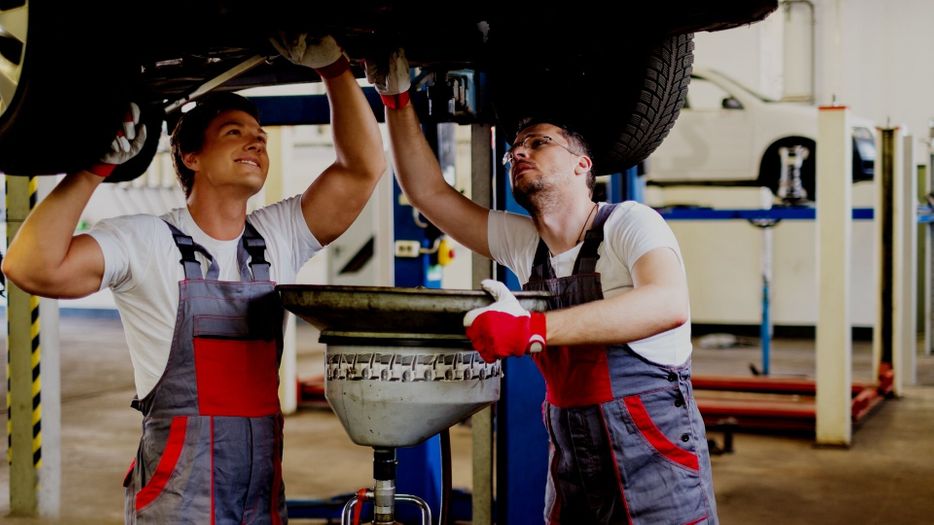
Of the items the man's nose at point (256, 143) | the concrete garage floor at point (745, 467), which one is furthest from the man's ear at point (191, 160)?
the concrete garage floor at point (745, 467)

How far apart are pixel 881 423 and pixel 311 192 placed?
517cm

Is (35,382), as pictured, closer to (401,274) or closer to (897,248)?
(401,274)

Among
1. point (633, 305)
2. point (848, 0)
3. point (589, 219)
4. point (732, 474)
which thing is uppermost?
point (848, 0)

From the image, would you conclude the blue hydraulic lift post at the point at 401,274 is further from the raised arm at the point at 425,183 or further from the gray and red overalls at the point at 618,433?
the gray and red overalls at the point at 618,433

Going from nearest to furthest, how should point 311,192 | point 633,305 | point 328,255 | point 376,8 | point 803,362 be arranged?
point 633,305, point 376,8, point 311,192, point 803,362, point 328,255

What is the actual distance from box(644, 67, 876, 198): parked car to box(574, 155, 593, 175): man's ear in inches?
230

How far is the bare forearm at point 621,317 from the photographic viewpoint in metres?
1.65

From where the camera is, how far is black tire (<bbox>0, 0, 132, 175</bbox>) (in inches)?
64.1

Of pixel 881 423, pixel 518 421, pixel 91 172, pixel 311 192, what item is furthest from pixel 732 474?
pixel 91 172

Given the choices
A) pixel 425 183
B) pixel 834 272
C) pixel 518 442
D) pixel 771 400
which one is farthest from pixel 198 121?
pixel 771 400

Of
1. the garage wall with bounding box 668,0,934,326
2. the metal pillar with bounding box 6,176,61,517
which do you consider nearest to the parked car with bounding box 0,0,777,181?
the metal pillar with bounding box 6,176,61,517

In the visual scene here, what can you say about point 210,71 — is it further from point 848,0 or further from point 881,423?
point 848,0

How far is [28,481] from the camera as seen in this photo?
414 centimetres

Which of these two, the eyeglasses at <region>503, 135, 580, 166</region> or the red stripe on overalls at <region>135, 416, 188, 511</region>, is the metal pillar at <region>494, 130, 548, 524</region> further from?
the red stripe on overalls at <region>135, 416, 188, 511</region>
